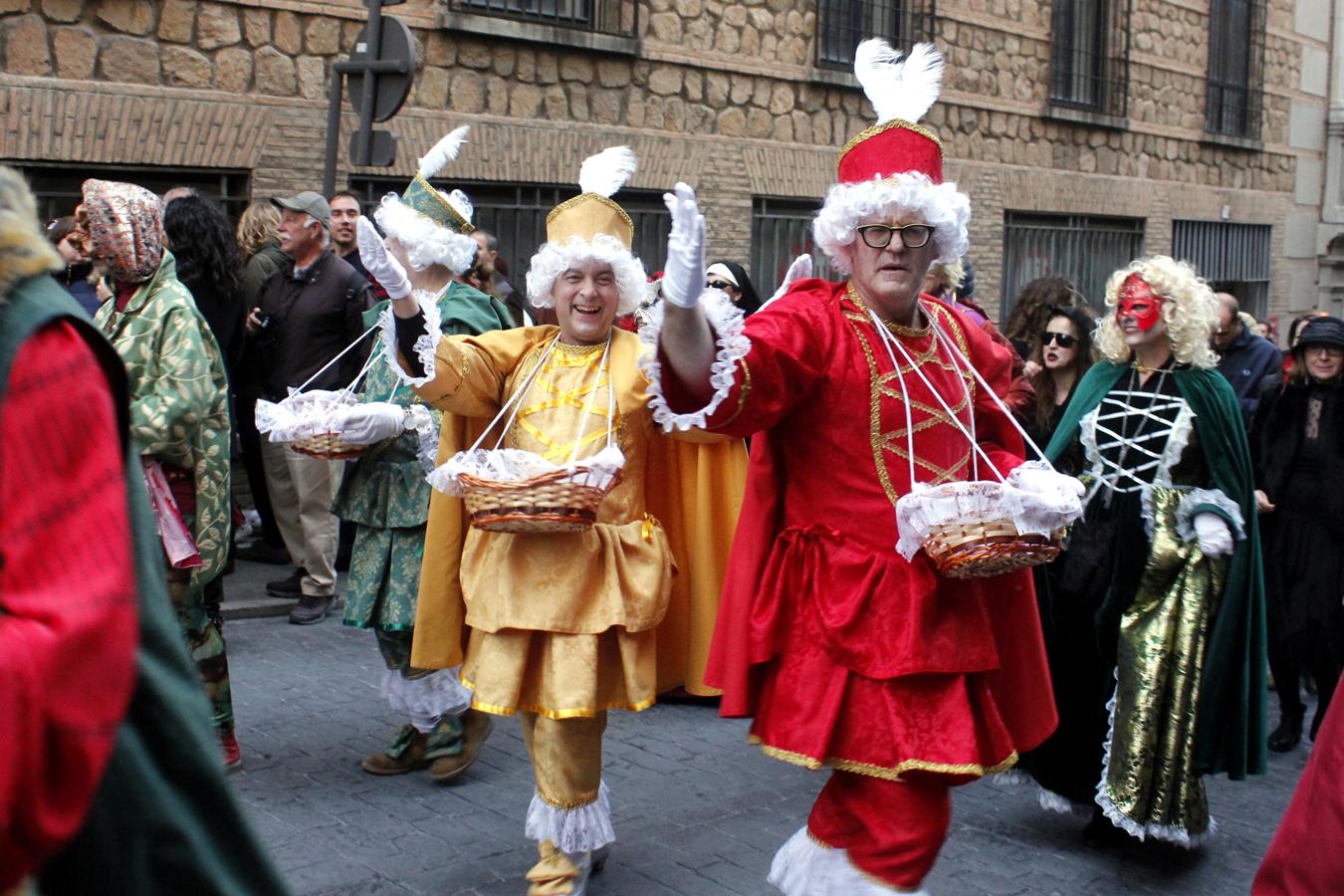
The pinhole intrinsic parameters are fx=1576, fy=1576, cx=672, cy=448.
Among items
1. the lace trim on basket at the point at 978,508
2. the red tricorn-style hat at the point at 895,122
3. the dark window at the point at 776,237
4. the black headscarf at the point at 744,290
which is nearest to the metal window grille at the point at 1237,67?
the dark window at the point at 776,237

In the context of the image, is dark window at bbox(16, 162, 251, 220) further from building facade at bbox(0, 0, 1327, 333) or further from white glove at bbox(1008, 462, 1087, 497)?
white glove at bbox(1008, 462, 1087, 497)

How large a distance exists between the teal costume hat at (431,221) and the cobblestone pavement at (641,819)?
1.88 m

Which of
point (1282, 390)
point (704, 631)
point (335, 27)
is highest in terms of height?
point (335, 27)

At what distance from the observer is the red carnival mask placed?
5.45 meters

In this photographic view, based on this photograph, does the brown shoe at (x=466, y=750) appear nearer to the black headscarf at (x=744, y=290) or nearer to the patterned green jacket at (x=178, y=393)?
the patterned green jacket at (x=178, y=393)

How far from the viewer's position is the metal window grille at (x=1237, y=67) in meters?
20.0

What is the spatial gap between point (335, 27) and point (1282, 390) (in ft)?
20.6

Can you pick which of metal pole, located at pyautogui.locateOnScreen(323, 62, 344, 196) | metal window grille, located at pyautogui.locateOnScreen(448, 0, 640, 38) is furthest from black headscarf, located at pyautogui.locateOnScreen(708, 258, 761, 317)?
metal window grille, located at pyautogui.locateOnScreen(448, 0, 640, 38)

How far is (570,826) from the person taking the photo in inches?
177

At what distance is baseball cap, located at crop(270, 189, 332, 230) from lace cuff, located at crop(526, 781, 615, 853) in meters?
5.01

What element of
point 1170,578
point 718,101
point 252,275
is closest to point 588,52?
point 718,101

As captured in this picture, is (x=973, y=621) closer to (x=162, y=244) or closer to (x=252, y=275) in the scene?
(x=162, y=244)

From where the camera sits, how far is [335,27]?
10.2 m

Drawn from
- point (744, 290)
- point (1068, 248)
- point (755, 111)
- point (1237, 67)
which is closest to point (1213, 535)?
point (744, 290)
